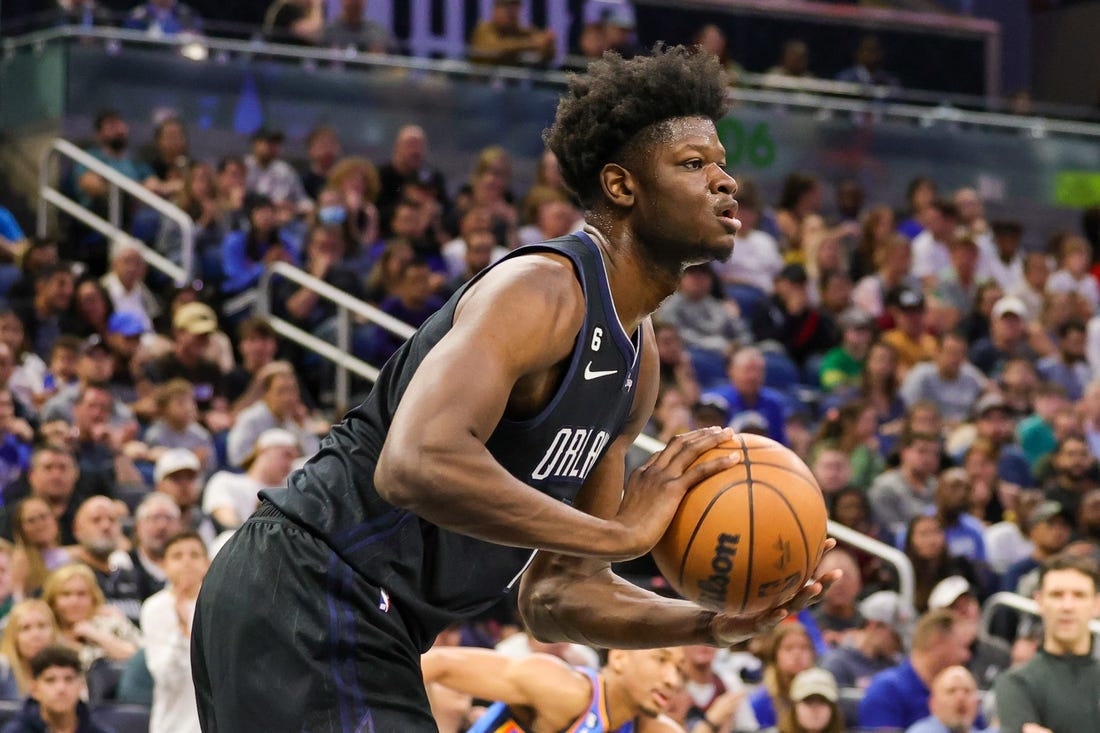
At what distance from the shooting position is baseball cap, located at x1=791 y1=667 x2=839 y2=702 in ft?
25.0

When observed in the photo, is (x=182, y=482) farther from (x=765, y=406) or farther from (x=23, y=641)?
(x=765, y=406)

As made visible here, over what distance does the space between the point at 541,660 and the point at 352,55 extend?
326 inches

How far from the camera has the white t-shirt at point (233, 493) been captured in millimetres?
8883

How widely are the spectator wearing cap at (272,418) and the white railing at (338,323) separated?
48cm

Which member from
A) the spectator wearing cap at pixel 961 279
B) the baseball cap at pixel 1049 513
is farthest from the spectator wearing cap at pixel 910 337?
the baseball cap at pixel 1049 513

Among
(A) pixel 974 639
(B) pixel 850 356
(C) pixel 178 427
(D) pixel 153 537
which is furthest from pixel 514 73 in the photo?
(D) pixel 153 537

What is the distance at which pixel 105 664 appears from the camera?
7656 mm

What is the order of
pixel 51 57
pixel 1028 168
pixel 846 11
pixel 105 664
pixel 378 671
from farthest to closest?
pixel 846 11
pixel 1028 168
pixel 51 57
pixel 105 664
pixel 378 671

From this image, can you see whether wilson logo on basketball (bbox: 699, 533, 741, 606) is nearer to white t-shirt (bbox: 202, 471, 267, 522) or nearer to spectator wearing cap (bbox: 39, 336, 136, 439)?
white t-shirt (bbox: 202, 471, 267, 522)

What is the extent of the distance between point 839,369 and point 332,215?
361 cm

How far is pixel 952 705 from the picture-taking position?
7867mm

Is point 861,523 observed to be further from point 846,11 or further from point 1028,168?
point 846,11

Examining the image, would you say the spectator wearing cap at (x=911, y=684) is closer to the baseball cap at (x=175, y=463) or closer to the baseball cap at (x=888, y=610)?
the baseball cap at (x=888, y=610)

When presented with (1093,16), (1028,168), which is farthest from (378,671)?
(1093,16)
